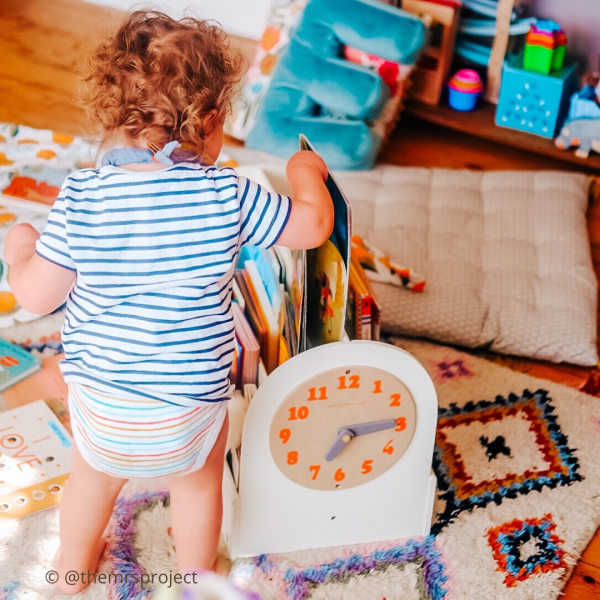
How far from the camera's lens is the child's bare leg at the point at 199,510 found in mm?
1091

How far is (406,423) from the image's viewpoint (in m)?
1.17

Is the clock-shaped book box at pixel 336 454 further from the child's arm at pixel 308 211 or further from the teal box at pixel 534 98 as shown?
the teal box at pixel 534 98

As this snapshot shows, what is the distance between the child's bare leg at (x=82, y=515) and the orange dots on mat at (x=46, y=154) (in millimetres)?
1159

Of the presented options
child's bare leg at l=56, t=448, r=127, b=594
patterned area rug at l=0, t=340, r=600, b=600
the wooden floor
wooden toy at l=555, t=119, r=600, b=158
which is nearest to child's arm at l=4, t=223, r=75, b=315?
child's bare leg at l=56, t=448, r=127, b=594

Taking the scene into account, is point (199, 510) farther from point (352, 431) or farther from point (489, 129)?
point (489, 129)

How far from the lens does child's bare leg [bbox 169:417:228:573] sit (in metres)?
1.09

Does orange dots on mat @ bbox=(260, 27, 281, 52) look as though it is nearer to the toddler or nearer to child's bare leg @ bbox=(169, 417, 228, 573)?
the toddler

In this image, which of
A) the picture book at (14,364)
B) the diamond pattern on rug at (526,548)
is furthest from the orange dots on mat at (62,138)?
the diamond pattern on rug at (526,548)

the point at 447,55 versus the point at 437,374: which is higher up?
the point at 447,55

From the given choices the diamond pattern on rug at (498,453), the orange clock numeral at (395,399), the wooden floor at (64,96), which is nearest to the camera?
the orange clock numeral at (395,399)

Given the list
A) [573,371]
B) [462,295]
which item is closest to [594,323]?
[573,371]

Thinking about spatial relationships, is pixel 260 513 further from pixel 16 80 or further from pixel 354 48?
pixel 16 80

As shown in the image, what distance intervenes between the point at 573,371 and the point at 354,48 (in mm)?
1040

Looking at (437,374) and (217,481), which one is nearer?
(217,481)
